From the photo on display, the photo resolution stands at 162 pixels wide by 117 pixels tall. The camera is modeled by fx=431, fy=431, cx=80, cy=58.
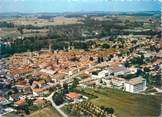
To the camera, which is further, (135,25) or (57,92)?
(135,25)

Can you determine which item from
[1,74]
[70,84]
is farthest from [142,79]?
[1,74]

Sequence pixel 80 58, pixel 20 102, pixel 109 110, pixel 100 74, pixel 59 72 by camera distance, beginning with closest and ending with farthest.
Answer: pixel 109 110 < pixel 20 102 < pixel 59 72 < pixel 100 74 < pixel 80 58

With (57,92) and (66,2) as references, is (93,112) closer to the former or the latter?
(57,92)

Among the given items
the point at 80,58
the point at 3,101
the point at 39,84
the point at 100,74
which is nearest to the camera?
the point at 3,101

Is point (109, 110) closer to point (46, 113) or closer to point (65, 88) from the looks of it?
point (46, 113)

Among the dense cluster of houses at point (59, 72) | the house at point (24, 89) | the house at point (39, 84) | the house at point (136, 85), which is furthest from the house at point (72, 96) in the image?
the house at point (136, 85)

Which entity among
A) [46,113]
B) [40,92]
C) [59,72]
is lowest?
[46,113]

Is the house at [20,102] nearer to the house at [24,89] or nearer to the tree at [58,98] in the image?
the house at [24,89]

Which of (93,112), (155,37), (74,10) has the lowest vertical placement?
(93,112)

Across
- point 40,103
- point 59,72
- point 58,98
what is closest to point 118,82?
point 59,72
